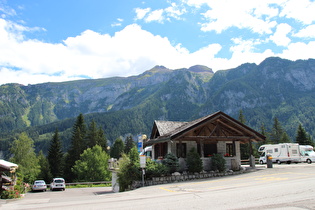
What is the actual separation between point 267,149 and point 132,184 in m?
25.6

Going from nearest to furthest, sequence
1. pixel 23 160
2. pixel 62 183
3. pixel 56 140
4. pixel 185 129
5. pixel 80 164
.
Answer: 1. pixel 185 129
2. pixel 62 183
3. pixel 80 164
4. pixel 23 160
5. pixel 56 140

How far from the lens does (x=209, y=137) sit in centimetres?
2386

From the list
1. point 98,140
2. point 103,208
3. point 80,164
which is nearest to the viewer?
point 103,208

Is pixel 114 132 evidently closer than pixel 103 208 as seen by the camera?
No

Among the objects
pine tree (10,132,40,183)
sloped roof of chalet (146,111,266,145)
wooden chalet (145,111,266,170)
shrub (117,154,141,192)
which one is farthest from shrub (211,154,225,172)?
pine tree (10,132,40,183)

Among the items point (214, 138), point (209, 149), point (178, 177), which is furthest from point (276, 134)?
point (178, 177)

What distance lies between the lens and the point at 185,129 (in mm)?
22734

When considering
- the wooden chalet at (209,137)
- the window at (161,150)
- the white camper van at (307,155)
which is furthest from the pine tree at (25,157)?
the white camper van at (307,155)

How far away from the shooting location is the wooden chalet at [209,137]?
939 inches

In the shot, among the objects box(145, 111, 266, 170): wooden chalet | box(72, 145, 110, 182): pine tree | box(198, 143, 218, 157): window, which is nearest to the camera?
box(145, 111, 266, 170): wooden chalet

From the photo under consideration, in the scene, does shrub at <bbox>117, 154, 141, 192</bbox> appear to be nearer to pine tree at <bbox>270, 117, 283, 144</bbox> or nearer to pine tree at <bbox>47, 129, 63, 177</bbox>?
pine tree at <bbox>47, 129, 63, 177</bbox>

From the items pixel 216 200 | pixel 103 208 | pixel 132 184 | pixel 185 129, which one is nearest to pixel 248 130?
pixel 185 129

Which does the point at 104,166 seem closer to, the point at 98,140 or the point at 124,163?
the point at 98,140

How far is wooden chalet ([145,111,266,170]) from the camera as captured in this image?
2386 centimetres
